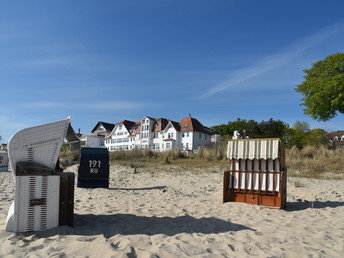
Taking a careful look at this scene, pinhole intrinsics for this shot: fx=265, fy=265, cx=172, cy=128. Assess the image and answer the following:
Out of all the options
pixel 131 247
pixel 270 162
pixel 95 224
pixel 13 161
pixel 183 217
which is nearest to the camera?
pixel 131 247

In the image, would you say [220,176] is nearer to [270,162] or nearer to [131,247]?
[270,162]

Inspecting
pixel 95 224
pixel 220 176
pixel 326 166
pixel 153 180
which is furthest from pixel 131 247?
pixel 326 166

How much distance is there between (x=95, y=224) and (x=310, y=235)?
4366 millimetres

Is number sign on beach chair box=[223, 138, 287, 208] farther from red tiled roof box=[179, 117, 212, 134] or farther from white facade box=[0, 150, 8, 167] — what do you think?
red tiled roof box=[179, 117, 212, 134]

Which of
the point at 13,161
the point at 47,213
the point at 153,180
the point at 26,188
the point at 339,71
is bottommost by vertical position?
the point at 153,180

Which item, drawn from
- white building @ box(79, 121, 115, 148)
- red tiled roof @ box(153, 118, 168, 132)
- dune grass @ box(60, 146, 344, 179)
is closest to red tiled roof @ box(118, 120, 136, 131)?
red tiled roof @ box(153, 118, 168, 132)

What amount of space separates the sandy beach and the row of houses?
1530 inches

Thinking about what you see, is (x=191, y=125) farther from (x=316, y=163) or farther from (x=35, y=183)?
(x=35, y=183)

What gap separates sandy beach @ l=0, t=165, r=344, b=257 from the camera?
3.95 m

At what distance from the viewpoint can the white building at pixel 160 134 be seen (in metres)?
52.5

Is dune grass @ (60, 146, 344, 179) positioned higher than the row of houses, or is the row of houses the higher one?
the row of houses

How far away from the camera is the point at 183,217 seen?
6652 mm

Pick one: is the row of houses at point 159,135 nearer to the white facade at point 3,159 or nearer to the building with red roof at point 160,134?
the building with red roof at point 160,134

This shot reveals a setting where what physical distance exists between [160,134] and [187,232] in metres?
51.2
